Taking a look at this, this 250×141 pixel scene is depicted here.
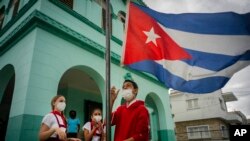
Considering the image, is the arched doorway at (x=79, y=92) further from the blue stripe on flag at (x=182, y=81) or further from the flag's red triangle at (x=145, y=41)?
the blue stripe on flag at (x=182, y=81)

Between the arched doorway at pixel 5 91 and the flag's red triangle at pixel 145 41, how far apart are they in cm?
432

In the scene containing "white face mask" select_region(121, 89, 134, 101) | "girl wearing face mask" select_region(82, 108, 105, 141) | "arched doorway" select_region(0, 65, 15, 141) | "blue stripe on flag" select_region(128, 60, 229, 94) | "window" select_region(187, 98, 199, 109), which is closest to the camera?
"white face mask" select_region(121, 89, 134, 101)

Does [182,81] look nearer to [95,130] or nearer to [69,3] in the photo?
[95,130]

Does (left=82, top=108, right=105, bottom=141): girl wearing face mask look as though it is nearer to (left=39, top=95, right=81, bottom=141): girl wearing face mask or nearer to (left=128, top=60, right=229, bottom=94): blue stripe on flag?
(left=39, top=95, right=81, bottom=141): girl wearing face mask

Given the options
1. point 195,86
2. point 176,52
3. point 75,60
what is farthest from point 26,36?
point 195,86

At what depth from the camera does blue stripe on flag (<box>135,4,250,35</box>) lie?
12.6 ft

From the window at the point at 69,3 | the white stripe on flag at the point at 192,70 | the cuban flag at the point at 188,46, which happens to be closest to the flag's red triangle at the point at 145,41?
the cuban flag at the point at 188,46

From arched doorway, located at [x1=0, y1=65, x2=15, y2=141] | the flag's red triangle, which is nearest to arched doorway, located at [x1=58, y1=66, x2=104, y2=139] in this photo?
arched doorway, located at [x1=0, y1=65, x2=15, y2=141]

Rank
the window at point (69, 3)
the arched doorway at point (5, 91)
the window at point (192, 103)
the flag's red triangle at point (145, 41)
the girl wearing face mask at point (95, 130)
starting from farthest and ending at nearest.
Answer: the window at point (192, 103) < the window at point (69, 3) < the arched doorway at point (5, 91) < the girl wearing face mask at point (95, 130) < the flag's red triangle at point (145, 41)

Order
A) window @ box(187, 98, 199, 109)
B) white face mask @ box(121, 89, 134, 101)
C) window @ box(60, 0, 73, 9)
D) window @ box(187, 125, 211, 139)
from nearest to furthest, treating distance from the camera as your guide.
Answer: white face mask @ box(121, 89, 134, 101)
window @ box(60, 0, 73, 9)
window @ box(187, 125, 211, 139)
window @ box(187, 98, 199, 109)

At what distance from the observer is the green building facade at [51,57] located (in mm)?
4941

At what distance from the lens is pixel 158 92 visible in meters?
10.3

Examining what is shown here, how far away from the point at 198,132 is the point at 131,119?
2325 cm

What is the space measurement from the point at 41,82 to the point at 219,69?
384 cm
